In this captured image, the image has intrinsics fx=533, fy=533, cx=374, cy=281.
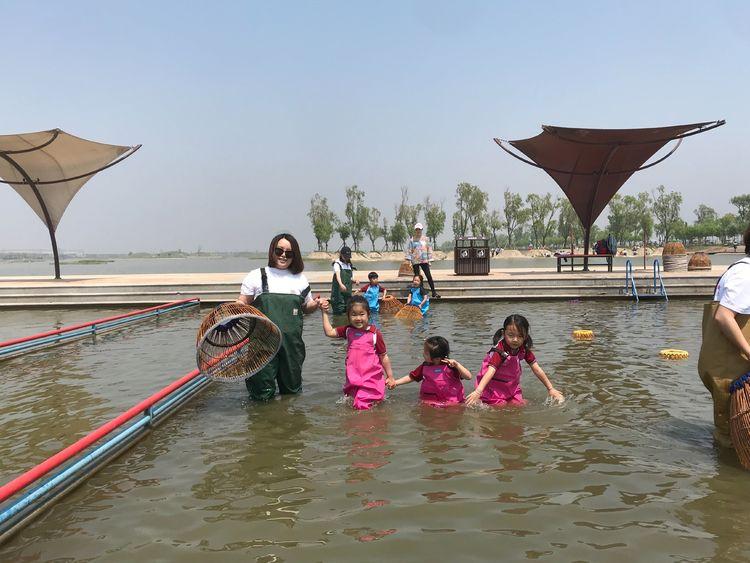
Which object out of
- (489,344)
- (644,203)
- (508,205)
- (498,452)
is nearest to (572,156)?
(489,344)

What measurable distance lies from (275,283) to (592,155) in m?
18.8

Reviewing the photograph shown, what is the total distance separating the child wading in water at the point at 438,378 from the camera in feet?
18.8

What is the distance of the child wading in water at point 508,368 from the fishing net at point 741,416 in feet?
5.90

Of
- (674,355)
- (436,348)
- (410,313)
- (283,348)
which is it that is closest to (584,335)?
(674,355)

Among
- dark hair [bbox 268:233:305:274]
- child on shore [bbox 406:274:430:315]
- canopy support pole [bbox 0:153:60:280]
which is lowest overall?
child on shore [bbox 406:274:430:315]

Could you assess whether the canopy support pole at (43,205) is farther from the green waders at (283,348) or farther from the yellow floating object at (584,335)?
the yellow floating object at (584,335)

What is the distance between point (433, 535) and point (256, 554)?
1.05m

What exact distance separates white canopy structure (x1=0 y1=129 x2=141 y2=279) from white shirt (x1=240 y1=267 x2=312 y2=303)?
16.7 meters

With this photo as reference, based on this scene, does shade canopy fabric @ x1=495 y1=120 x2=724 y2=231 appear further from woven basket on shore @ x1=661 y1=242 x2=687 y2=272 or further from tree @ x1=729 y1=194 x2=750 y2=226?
tree @ x1=729 y1=194 x2=750 y2=226

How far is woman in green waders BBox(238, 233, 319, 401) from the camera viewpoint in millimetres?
5781

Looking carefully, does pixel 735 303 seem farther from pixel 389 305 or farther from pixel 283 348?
pixel 389 305

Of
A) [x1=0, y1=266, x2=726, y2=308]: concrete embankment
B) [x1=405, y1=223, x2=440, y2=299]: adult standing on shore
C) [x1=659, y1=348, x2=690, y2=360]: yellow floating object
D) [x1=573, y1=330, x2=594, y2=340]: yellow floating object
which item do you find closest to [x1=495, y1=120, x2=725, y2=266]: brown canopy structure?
[x1=0, y1=266, x2=726, y2=308]: concrete embankment

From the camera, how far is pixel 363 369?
18.9 ft

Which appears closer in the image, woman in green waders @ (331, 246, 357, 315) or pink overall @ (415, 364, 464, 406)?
pink overall @ (415, 364, 464, 406)
